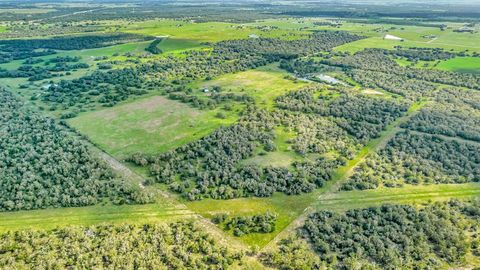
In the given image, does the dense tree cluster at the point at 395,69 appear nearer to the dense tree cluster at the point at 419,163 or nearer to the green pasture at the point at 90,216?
the dense tree cluster at the point at 419,163

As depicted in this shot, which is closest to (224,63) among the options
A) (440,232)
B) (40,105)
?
(40,105)

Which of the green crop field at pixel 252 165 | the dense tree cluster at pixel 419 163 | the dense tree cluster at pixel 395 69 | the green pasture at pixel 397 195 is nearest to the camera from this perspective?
the green crop field at pixel 252 165

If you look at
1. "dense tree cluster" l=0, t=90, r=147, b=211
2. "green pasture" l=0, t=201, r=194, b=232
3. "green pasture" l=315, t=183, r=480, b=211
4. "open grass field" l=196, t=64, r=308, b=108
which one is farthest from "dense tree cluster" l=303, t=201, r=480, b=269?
"open grass field" l=196, t=64, r=308, b=108

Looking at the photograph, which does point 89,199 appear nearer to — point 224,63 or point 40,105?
point 40,105

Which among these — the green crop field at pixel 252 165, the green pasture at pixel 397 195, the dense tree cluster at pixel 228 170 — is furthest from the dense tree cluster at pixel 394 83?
the dense tree cluster at pixel 228 170

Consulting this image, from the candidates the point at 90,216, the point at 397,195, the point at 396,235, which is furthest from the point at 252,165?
the point at 90,216

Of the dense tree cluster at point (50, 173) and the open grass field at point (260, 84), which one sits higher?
the open grass field at point (260, 84)

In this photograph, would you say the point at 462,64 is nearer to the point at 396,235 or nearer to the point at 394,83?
the point at 394,83
